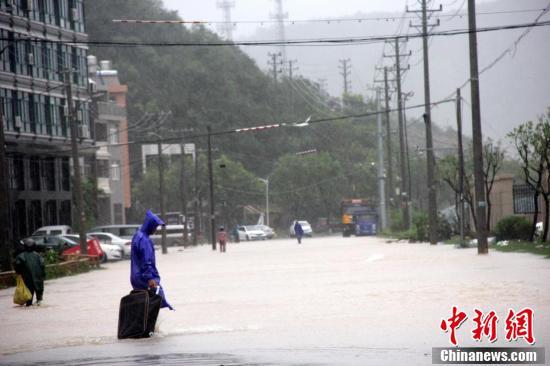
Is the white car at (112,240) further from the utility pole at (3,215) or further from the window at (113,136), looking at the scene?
the window at (113,136)

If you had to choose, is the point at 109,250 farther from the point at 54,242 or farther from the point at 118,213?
the point at 118,213

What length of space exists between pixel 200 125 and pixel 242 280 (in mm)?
93170

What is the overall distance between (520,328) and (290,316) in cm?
579

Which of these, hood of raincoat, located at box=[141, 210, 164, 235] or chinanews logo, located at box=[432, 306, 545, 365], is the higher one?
hood of raincoat, located at box=[141, 210, 164, 235]

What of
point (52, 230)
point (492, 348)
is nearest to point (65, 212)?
point (52, 230)

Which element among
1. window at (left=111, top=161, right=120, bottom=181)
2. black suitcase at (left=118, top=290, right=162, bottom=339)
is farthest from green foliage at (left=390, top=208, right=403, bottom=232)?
black suitcase at (left=118, top=290, right=162, bottom=339)

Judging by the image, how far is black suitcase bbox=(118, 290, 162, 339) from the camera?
58.4 ft

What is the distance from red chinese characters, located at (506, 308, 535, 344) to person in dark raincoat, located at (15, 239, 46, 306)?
13.4 meters

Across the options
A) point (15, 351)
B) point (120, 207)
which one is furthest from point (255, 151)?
point (15, 351)

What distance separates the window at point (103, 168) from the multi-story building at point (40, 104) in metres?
17.9

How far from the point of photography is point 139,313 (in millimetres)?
17844

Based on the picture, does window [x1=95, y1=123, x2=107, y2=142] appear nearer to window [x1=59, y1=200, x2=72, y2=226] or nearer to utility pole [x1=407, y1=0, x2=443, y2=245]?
window [x1=59, y1=200, x2=72, y2=226]

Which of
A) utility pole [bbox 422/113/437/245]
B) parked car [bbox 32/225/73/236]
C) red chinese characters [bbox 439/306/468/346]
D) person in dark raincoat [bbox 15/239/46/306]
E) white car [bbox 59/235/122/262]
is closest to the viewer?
red chinese characters [bbox 439/306/468/346]

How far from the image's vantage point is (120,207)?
97750 mm
